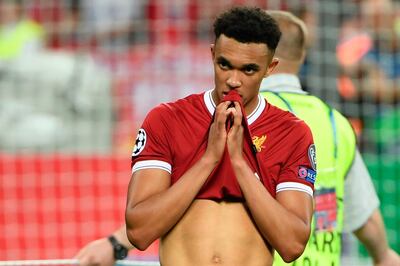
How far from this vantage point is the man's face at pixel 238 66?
400cm

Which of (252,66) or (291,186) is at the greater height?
(252,66)

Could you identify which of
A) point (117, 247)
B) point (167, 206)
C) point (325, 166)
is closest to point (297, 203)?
point (167, 206)

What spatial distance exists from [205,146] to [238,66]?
30cm

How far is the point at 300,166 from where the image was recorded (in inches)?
162

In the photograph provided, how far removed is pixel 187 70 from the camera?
420 inches

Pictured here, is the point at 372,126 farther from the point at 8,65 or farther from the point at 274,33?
the point at 274,33

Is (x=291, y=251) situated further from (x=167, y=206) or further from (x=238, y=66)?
(x=238, y=66)

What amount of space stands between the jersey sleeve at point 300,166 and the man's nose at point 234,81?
32 cm

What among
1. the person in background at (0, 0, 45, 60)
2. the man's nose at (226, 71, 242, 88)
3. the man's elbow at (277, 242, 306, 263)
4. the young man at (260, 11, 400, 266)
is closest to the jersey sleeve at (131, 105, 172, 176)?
the man's nose at (226, 71, 242, 88)

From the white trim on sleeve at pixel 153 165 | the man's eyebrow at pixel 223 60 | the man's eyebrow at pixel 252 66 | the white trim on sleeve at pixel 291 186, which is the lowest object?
the white trim on sleeve at pixel 291 186

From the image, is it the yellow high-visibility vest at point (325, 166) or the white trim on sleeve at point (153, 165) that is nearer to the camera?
the white trim on sleeve at point (153, 165)

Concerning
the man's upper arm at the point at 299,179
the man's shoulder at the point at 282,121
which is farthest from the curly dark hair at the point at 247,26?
the man's upper arm at the point at 299,179

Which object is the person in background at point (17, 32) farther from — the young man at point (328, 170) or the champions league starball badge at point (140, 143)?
the champions league starball badge at point (140, 143)

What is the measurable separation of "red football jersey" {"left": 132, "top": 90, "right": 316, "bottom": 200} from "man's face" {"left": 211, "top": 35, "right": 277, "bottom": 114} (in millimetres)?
125
